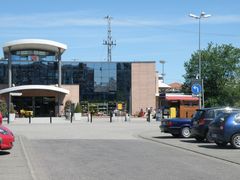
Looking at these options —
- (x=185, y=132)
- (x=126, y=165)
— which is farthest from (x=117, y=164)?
(x=185, y=132)

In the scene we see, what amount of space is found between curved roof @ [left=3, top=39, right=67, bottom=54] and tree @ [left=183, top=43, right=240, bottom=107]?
2586 centimetres

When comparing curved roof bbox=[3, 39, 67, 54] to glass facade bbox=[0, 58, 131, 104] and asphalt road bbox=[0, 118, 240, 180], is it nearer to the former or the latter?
glass facade bbox=[0, 58, 131, 104]

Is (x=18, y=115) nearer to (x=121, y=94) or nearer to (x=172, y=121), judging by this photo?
(x=121, y=94)

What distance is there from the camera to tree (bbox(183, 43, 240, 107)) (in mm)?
78938

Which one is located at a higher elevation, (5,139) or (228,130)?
(228,130)

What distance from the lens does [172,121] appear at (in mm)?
26969

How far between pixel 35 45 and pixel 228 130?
43.9 metres

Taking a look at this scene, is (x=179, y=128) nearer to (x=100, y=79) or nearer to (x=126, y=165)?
(x=126, y=165)

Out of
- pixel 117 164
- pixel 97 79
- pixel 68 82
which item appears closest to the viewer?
pixel 117 164

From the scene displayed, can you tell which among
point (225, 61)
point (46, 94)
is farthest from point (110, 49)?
point (46, 94)

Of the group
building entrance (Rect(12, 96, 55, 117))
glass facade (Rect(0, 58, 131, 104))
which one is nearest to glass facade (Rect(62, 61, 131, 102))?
glass facade (Rect(0, 58, 131, 104))

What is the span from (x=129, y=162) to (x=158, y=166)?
3.84 feet

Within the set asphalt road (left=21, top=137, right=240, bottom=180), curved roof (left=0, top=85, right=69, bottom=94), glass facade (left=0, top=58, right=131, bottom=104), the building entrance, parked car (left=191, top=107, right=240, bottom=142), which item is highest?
glass facade (left=0, top=58, right=131, bottom=104)

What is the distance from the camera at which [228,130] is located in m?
20.2
